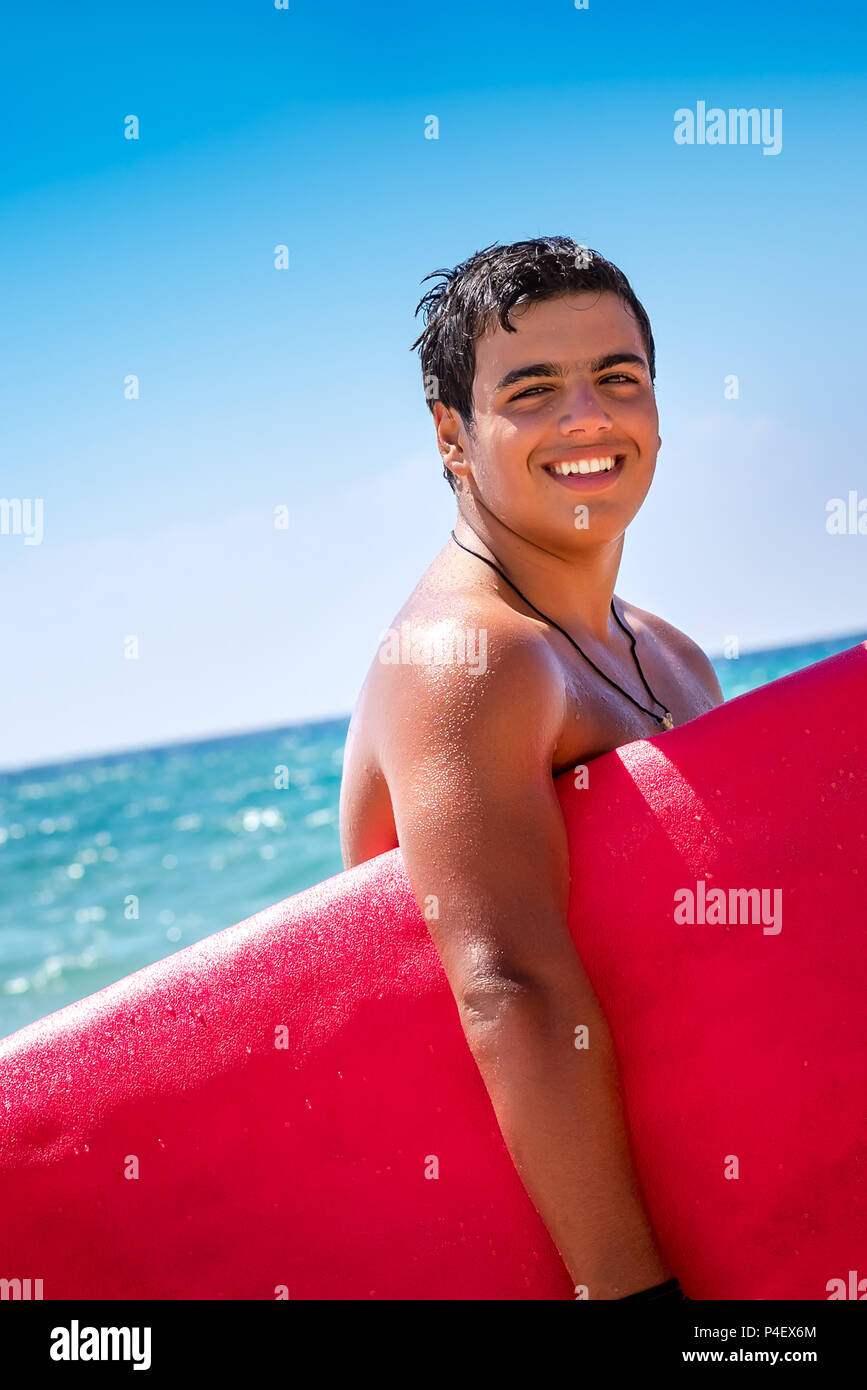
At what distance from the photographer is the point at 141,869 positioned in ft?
48.6

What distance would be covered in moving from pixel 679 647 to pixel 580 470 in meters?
0.80

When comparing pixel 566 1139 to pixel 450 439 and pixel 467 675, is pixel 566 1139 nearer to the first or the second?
pixel 467 675

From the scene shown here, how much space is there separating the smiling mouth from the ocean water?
224cm

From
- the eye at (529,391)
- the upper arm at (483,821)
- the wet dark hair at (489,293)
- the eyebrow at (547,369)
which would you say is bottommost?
the upper arm at (483,821)

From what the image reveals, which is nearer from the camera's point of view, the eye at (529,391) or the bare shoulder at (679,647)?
the eye at (529,391)

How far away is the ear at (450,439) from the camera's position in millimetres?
1912

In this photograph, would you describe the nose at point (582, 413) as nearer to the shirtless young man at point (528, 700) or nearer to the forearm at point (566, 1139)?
the shirtless young man at point (528, 700)

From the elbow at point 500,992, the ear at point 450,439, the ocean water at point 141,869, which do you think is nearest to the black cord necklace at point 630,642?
the ear at point 450,439

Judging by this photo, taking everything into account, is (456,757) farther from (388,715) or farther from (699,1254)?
(699,1254)

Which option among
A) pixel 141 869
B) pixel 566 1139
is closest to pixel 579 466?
pixel 566 1139

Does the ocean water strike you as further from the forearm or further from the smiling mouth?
the forearm

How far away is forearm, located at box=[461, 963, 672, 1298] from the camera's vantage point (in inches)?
55.8
